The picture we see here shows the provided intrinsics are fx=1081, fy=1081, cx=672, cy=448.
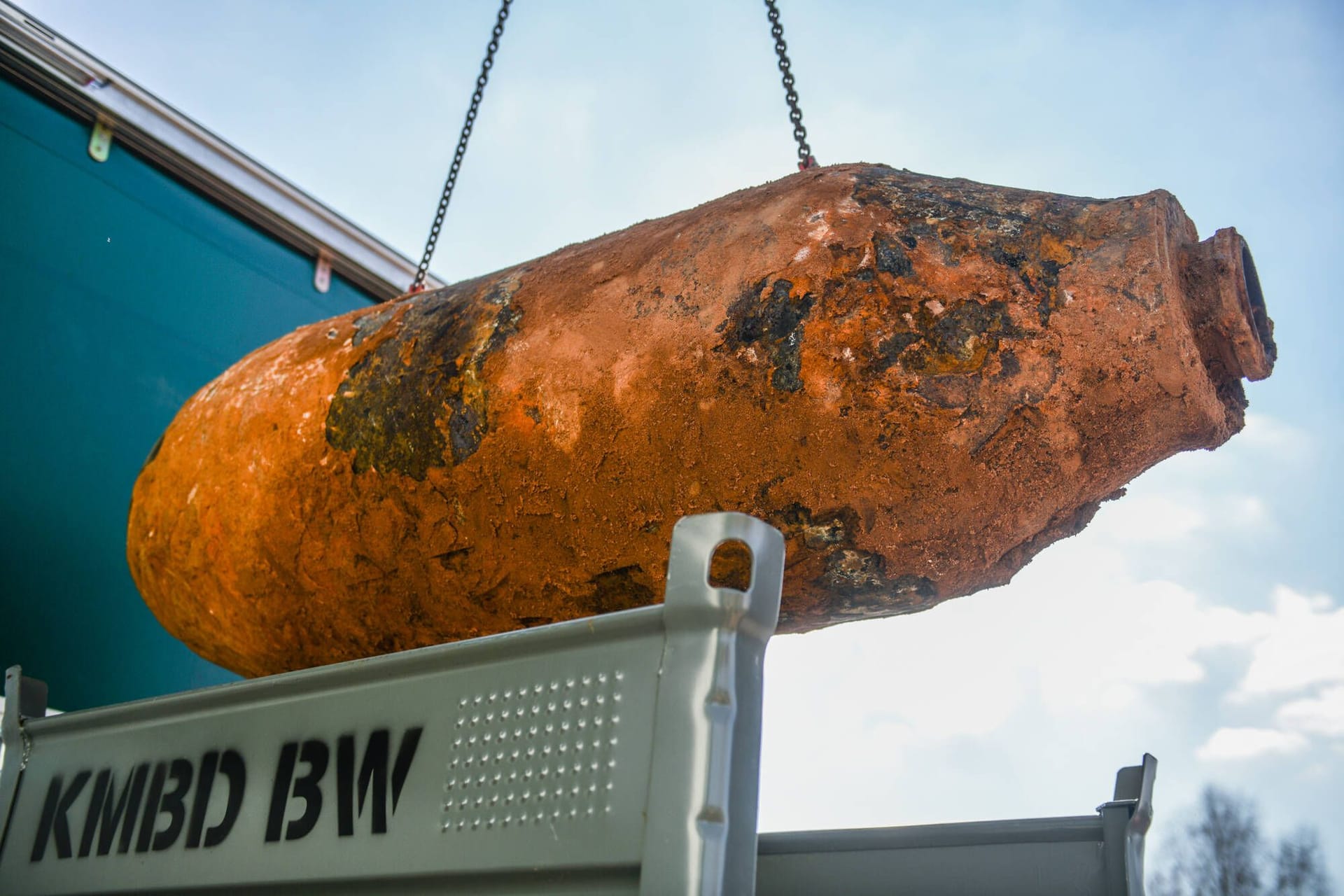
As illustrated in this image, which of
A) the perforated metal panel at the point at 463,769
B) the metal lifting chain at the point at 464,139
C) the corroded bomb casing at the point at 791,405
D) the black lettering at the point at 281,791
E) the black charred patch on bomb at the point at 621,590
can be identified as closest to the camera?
the perforated metal panel at the point at 463,769

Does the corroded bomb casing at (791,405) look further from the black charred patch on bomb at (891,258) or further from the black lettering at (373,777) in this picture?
the black lettering at (373,777)

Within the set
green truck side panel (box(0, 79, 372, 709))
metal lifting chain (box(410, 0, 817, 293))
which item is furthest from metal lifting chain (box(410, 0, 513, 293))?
green truck side panel (box(0, 79, 372, 709))

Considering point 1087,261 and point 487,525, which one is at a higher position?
point 1087,261

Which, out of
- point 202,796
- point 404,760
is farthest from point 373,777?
point 202,796

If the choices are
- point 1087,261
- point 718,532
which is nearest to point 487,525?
point 718,532

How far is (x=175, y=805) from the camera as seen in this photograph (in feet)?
3.91

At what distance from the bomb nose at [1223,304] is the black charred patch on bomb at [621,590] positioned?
70 cm

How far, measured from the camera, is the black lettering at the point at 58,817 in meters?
1.30

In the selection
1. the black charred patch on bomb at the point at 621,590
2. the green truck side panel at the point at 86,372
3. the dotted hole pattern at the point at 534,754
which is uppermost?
the green truck side panel at the point at 86,372

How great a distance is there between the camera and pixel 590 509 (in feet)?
4.22

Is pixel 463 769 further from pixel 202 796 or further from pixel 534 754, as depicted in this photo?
pixel 202 796

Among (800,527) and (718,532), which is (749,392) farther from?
(718,532)

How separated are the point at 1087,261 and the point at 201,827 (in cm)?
115

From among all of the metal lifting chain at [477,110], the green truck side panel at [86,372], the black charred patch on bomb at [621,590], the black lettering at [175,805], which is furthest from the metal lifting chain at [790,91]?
the green truck side panel at [86,372]
